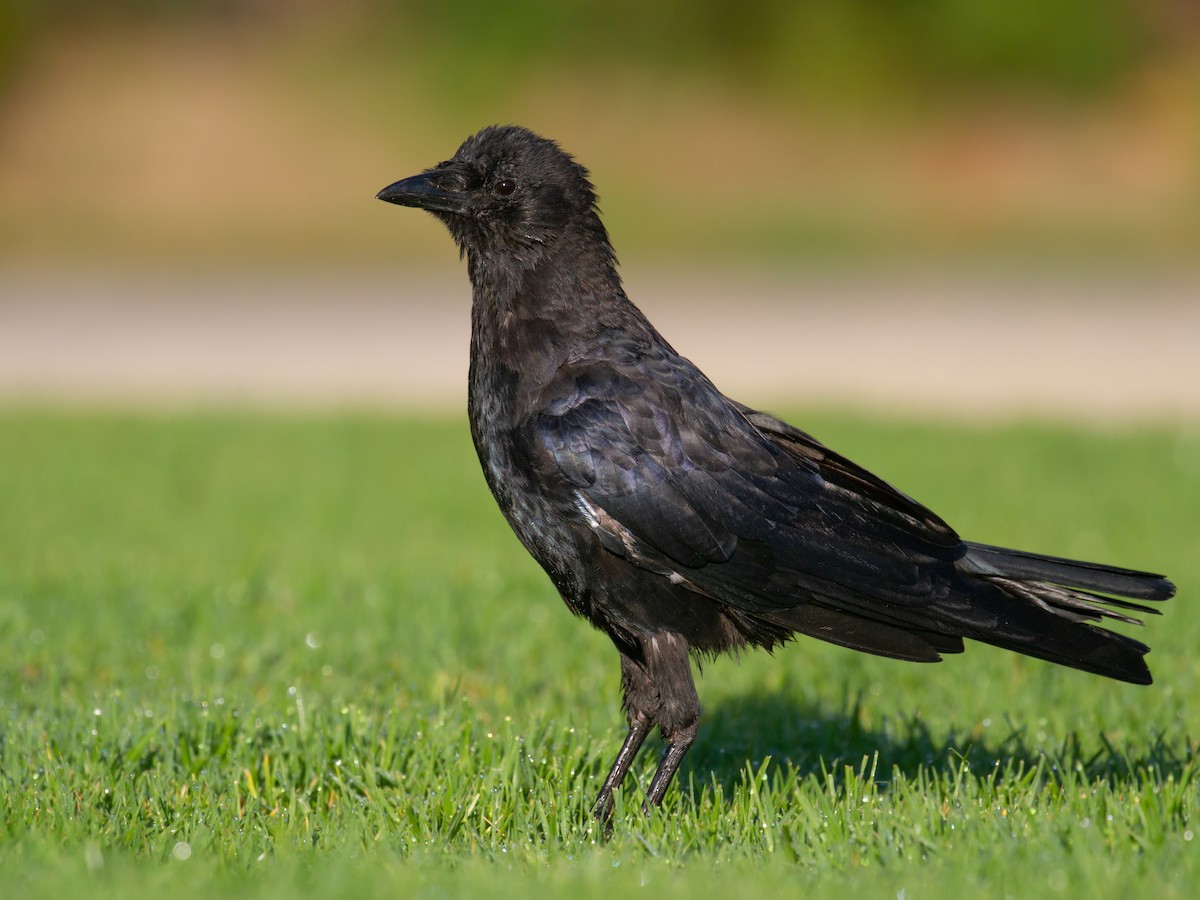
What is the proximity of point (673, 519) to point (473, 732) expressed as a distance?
1.14 m

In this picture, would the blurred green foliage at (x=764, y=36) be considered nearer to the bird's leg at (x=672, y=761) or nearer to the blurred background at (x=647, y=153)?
the blurred background at (x=647, y=153)

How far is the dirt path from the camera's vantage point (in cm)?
1252

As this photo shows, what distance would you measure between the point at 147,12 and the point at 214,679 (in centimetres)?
2187

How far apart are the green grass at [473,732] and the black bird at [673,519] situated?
39cm

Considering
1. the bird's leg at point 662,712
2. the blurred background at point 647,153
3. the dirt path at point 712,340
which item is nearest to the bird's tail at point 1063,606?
the bird's leg at point 662,712

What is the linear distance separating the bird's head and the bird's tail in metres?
1.56

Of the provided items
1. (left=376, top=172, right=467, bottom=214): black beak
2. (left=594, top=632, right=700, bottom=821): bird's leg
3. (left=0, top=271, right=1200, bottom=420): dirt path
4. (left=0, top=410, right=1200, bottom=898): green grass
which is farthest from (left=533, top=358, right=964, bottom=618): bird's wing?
(left=0, top=271, right=1200, bottom=420): dirt path

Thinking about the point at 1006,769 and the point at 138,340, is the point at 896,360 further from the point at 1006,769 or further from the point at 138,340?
the point at 1006,769

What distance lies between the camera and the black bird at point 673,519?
414 cm

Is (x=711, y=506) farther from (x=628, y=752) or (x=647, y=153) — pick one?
(x=647, y=153)

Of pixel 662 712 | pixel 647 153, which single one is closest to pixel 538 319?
pixel 662 712

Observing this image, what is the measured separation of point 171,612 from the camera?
6.27 metres

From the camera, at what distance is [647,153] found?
23.4 m

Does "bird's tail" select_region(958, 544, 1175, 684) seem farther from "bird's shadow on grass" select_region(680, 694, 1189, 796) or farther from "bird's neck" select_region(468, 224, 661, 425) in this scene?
"bird's neck" select_region(468, 224, 661, 425)
